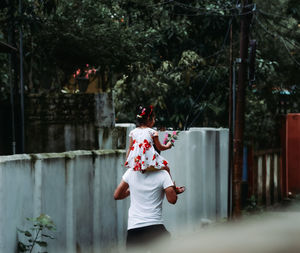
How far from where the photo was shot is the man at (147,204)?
554cm

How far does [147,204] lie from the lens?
18.3 feet

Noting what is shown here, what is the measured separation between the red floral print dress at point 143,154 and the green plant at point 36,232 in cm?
98

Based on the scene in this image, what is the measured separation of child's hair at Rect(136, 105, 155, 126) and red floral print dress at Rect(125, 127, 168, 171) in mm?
106

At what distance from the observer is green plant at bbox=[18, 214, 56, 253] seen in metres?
5.81

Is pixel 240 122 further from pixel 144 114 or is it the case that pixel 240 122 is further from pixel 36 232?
pixel 36 232

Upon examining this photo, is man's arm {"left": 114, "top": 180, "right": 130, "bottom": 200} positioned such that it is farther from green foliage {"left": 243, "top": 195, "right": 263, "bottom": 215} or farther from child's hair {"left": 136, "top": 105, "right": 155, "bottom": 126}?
green foliage {"left": 243, "top": 195, "right": 263, "bottom": 215}

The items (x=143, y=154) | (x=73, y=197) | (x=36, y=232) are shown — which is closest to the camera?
(x=143, y=154)

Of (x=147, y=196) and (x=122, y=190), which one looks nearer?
(x=147, y=196)

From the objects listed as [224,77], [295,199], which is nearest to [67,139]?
[224,77]

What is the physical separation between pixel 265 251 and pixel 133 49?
595 cm

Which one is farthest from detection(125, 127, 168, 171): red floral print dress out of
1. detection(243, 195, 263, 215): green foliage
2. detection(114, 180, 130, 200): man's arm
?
detection(243, 195, 263, 215): green foliage

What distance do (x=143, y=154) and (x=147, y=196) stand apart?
0.43 metres

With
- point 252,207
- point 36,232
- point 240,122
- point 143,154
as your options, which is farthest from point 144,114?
point 252,207

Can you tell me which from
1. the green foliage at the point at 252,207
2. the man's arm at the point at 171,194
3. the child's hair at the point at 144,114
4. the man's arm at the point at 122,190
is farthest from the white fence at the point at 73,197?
the green foliage at the point at 252,207
